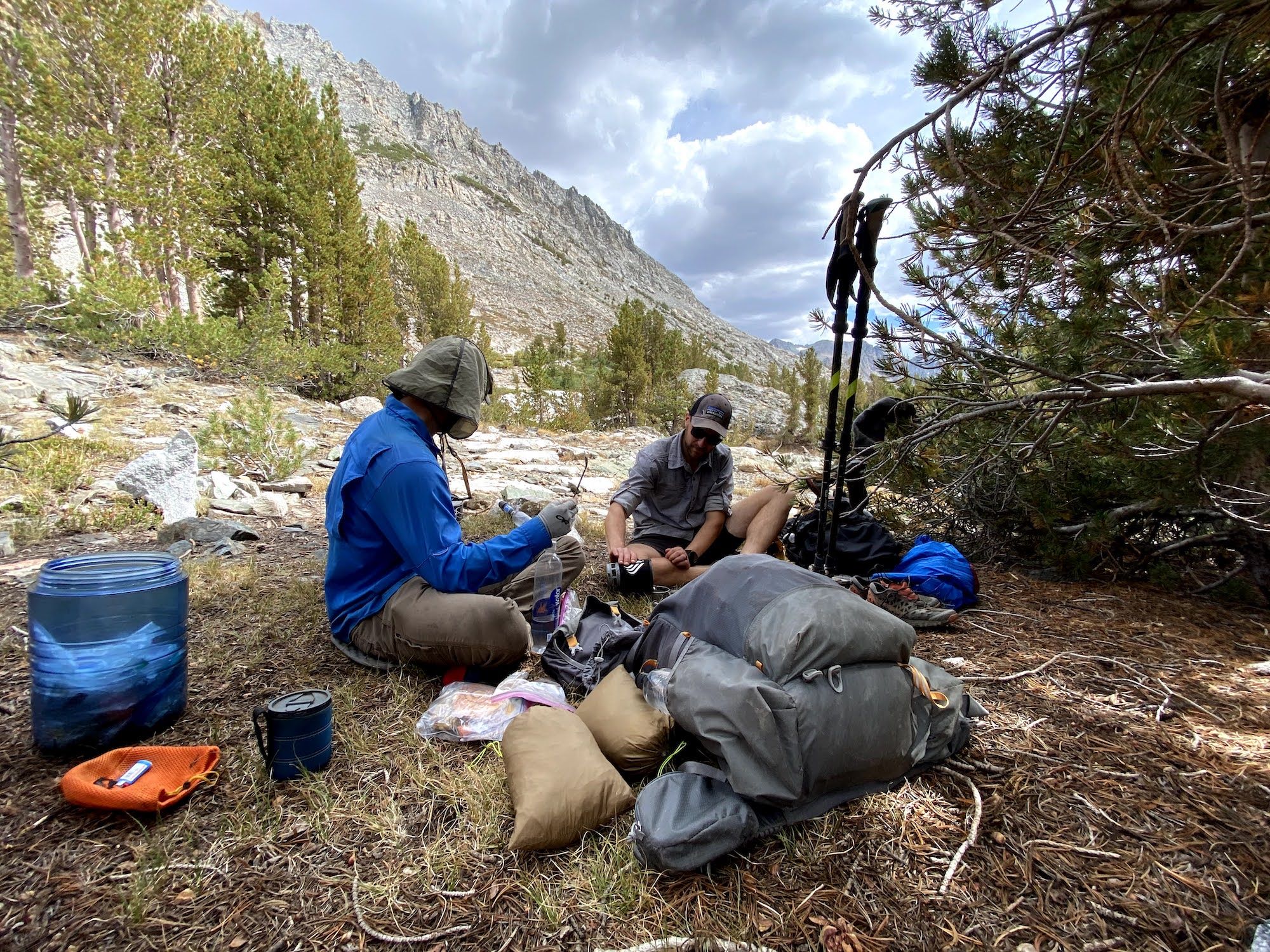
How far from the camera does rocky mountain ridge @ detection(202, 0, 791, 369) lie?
2552 inches

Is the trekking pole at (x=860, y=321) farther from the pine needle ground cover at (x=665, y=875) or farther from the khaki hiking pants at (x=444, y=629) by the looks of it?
the khaki hiking pants at (x=444, y=629)

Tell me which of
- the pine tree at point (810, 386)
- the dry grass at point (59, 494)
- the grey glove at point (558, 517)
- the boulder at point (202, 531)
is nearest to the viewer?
the grey glove at point (558, 517)

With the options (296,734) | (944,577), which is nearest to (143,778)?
(296,734)

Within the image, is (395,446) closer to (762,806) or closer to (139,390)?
(762,806)

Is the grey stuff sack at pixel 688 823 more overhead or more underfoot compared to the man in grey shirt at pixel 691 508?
more underfoot

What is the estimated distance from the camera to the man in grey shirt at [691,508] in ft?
11.9

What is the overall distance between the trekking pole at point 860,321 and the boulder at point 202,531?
4460 mm

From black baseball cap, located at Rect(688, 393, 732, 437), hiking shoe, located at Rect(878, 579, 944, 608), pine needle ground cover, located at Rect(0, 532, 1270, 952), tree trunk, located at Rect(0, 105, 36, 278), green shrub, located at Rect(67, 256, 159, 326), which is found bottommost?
pine needle ground cover, located at Rect(0, 532, 1270, 952)

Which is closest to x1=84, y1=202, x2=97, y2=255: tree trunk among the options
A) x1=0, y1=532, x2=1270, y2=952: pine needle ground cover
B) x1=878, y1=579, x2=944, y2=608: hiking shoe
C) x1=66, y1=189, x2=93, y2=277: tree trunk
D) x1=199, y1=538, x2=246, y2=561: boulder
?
x1=66, y1=189, x2=93, y2=277: tree trunk

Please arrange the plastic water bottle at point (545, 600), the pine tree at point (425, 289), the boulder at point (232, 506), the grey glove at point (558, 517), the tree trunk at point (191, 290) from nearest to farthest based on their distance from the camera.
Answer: the grey glove at point (558, 517) → the plastic water bottle at point (545, 600) → the boulder at point (232, 506) → the tree trunk at point (191, 290) → the pine tree at point (425, 289)

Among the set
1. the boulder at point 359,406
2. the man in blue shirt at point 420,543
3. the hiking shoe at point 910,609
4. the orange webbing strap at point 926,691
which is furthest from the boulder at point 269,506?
the boulder at point 359,406

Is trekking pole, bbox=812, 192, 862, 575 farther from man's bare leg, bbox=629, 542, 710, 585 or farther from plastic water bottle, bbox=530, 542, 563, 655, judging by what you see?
plastic water bottle, bbox=530, 542, 563, 655

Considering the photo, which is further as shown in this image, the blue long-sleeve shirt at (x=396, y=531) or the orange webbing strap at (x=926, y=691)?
the blue long-sleeve shirt at (x=396, y=531)

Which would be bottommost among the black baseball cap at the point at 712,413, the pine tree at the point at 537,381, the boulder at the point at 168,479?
the boulder at the point at 168,479
